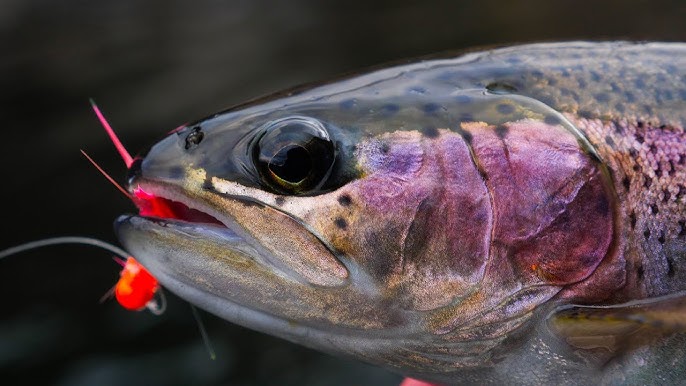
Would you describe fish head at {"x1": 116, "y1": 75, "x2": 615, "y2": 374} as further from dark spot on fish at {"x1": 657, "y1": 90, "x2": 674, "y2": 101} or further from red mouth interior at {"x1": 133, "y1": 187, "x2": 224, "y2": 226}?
dark spot on fish at {"x1": 657, "y1": 90, "x2": 674, "y2": 101}

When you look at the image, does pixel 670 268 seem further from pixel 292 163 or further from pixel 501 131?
pixel 292 163

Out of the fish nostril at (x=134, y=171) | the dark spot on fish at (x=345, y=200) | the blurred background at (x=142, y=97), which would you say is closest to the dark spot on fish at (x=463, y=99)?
the dark spot on fish at (x=345, y=200)

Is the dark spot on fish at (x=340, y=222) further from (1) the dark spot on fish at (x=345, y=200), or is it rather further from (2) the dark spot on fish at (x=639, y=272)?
(2) the dark spot on fish at (x=639, y=272)

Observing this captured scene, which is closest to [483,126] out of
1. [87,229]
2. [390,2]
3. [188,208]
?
[188,208]

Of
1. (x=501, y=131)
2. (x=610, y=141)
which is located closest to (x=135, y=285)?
(x=501, y=131)

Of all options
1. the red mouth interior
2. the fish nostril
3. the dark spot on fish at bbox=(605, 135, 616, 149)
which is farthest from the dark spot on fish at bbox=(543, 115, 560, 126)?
the fish nostril

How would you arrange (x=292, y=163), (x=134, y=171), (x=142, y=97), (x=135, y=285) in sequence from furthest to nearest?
(x=142, y=97), (x=135, y=285), (x=134, y=171), (x=292, y=163)
